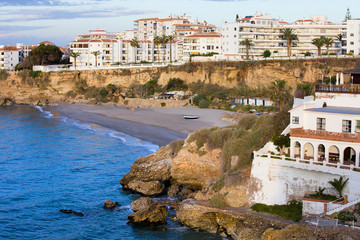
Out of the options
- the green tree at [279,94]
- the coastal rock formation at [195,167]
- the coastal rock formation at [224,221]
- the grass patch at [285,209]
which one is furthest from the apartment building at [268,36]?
the grass patch at [285,209]

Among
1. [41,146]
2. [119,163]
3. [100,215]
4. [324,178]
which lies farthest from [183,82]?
[324,178]

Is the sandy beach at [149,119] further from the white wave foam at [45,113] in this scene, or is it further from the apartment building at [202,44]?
the apartment building at [202,44]

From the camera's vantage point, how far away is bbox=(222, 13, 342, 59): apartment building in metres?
80.1

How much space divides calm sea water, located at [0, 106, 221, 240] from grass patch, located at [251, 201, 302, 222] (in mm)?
2806

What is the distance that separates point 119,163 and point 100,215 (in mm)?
13096

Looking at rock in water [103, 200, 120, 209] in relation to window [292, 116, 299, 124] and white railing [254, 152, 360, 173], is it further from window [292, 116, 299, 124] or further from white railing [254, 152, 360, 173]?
window [292, 116, 299, 124]

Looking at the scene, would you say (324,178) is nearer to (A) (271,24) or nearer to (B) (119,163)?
(B) (119,163)

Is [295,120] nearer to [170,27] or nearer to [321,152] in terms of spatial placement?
[321,152]

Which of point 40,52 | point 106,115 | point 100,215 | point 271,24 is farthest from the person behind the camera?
point 40,52

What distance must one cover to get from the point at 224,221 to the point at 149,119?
1501 inches

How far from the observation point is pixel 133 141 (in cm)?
5097

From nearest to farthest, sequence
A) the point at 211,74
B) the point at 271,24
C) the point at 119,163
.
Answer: the point at 119,163 < the point at 211,74 < the point at 271,24

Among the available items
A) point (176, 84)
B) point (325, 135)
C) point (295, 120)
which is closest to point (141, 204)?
point (295, 120)

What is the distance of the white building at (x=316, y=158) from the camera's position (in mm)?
22562
